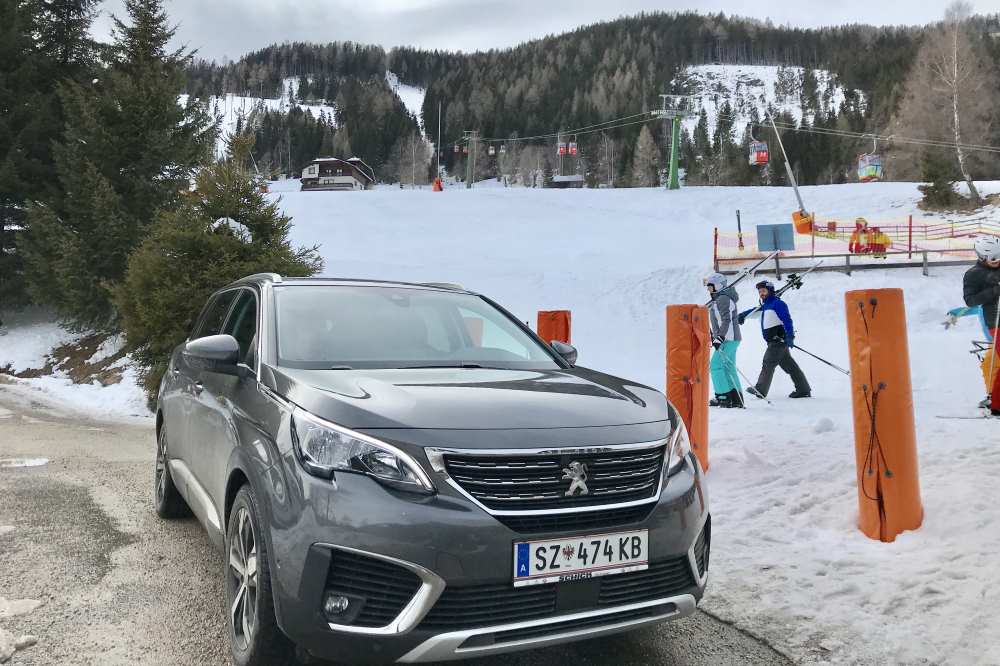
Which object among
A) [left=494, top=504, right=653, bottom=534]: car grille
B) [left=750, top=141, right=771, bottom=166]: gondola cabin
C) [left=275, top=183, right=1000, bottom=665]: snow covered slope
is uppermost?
[left=750, top=141, right=771, bottom=166]: gondola cabin

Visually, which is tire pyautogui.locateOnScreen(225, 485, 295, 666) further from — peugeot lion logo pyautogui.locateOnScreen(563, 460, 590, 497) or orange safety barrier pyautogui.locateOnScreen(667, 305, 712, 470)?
orange safety barrier pyautogui.locateOnScreen(667, 305, 712, 470)

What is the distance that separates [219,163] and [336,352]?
969 cm

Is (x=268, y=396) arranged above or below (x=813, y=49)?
below

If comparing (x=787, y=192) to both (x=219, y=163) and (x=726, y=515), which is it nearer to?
(x=219, y=163)

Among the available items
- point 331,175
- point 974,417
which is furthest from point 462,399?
point 331,175

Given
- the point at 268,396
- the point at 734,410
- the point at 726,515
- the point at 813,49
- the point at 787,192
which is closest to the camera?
the point at 268,396

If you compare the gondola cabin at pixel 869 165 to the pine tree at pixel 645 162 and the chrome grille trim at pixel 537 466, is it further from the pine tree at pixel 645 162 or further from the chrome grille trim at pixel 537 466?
the chrome grille trim at pixel 537 466

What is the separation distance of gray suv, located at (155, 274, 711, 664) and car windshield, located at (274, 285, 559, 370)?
12 cm

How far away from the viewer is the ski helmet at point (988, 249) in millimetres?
8062

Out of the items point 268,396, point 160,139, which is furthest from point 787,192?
point 268,396

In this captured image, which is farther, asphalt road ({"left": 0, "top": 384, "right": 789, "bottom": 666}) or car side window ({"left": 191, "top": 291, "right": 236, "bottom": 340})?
car side window ({"left": 191, "top": 291, "right": 236, "bottom": 340})

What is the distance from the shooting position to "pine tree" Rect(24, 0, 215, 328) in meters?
18.4

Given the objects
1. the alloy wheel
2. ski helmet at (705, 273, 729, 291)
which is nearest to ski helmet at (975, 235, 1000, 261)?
ski helmet at (705, 273, 729, 291)

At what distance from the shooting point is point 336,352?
348cm
